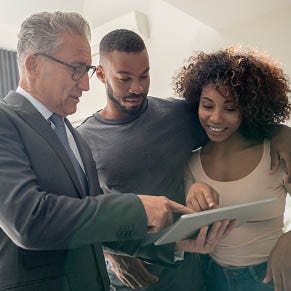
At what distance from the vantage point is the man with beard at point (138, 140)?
31.8 inches

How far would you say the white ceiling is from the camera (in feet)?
3.21

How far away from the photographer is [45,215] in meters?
0.51

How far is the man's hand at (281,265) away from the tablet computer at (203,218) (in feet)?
0.41

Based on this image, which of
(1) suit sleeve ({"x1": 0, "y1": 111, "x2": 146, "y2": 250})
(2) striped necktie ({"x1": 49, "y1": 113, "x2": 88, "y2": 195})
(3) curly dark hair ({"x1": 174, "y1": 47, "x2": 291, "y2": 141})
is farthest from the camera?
(3) curly dark hair ({"x1": 174, "y1": 47, "x2": 291, "y2": 141})

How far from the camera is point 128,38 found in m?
0.89

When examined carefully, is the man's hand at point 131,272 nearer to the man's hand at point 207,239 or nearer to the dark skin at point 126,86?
the dark skin at point 126,86

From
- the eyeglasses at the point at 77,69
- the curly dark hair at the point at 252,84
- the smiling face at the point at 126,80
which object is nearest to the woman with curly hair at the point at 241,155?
the curly dark hair at the point at 252,84

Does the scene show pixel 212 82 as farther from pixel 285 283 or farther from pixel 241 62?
pixel 285 283

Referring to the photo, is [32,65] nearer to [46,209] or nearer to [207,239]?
[46,209]

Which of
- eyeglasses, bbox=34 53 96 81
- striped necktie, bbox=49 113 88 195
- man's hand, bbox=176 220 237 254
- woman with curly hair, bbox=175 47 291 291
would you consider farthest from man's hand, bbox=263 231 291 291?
eyeglasses, bbox=34 53 96 81

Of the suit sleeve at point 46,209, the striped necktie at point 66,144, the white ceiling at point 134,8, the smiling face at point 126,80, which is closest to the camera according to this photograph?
the suit sleeve at point 46,209

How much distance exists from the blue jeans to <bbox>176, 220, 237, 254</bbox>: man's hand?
2.1 inches

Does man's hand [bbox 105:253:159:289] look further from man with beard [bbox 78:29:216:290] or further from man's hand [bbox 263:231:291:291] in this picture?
man's hand [bbox 263:231:291:291]

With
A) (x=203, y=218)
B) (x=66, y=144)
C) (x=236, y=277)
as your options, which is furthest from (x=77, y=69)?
(x=236, y=277)
